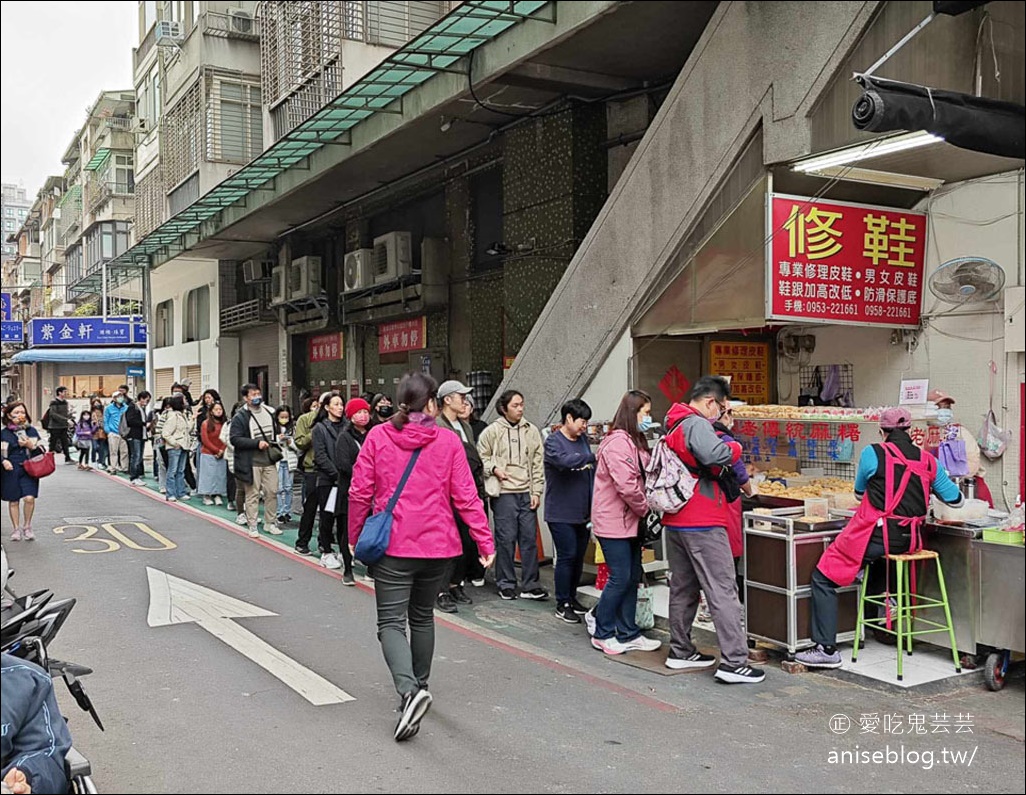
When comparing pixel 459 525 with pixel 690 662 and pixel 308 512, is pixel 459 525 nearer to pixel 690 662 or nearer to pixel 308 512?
pixel 690 662

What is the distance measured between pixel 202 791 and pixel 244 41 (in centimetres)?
2279

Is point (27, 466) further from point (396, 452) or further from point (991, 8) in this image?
point (991, 8)

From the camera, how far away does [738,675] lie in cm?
602

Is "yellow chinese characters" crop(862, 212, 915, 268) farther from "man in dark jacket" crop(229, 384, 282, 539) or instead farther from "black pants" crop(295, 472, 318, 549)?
"man in dark jacket" crop(229, 384, 282, 539)

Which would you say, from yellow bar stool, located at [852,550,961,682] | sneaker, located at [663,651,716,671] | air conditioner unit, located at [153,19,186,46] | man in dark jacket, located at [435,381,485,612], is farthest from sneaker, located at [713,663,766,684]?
air conditioner unit, located at [153,19,186,46]

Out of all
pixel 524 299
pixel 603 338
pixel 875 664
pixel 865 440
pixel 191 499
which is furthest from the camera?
pixel 191 499

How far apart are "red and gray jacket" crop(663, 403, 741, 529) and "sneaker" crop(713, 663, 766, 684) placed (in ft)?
2.99

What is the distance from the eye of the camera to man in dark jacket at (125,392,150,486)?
17.6 m

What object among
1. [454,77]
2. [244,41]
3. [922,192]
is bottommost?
[922,192]

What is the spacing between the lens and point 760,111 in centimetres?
790

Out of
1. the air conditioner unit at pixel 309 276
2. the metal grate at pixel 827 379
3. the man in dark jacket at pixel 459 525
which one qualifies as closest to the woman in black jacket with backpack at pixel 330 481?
the man in dark jacket at pixel 459 525

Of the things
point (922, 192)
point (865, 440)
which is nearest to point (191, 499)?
point (865, 440)

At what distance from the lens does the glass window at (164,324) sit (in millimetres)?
31078

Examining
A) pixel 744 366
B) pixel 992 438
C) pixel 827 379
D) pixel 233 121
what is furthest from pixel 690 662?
pixel 233 121
